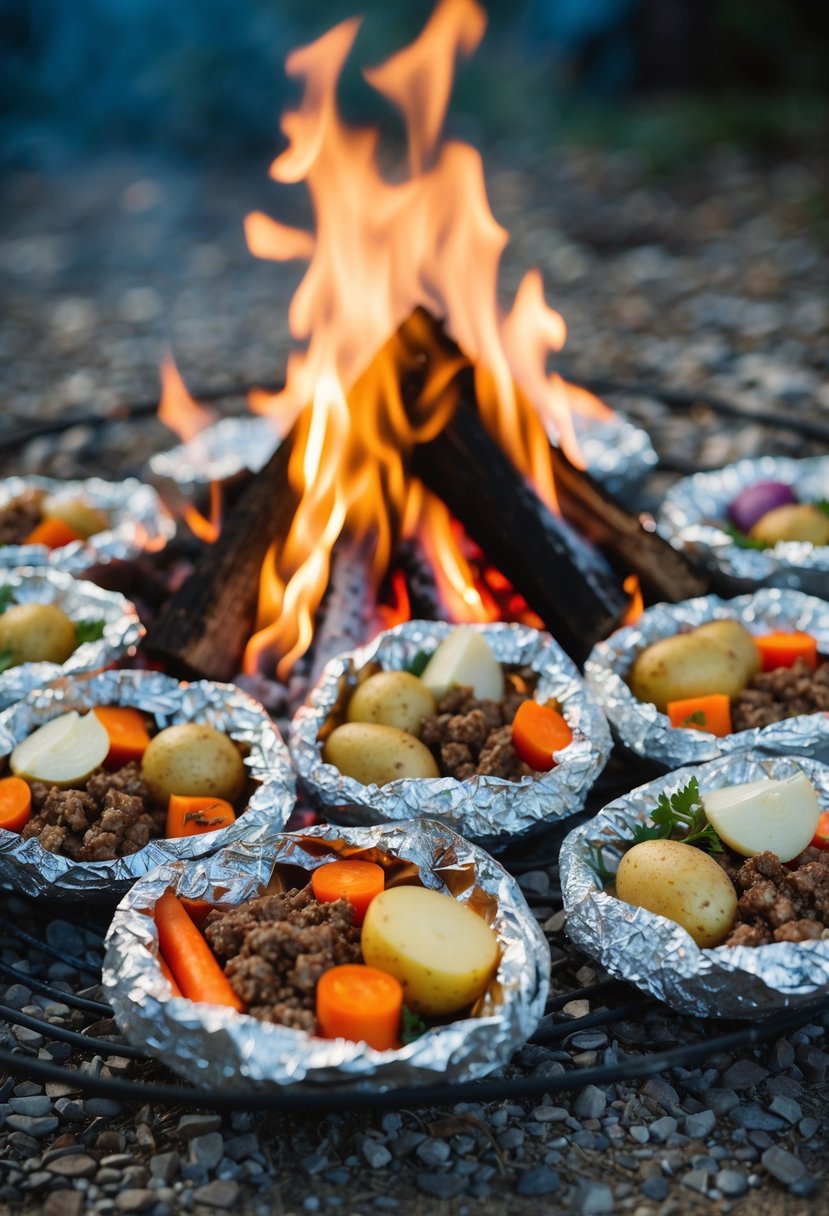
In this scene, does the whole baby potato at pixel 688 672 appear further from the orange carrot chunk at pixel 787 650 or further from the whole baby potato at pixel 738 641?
the orange carrot chunk at pixel 787 650

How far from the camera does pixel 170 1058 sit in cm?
263

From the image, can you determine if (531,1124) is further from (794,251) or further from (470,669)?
(794,251)

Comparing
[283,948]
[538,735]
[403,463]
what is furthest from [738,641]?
[283,948]

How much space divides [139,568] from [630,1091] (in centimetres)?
287

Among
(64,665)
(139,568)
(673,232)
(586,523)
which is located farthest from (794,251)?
(64,665)

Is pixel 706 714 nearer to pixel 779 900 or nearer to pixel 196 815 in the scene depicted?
pixel 779 900

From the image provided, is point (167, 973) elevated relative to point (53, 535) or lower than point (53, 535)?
elevated

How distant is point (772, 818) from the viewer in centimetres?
310

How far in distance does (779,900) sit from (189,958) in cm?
143

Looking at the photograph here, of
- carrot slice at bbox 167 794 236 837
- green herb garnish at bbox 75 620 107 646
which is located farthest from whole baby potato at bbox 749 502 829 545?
green herb garnish at bbox 75 620 107 646

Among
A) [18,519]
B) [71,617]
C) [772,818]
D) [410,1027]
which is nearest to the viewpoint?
[410,1027]

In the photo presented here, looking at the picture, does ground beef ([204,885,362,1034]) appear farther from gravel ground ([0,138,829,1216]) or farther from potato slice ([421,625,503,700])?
potato slice ([421,625,503,700])

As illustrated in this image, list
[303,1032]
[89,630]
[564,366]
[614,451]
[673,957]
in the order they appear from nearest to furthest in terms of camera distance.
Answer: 1. [303,1032]
2. [673,957]
3. [89,630]
4. [614,451]
5. [564,366]

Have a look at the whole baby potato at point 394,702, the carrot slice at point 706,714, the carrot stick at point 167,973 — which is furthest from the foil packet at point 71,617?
the carrot slice at point 706,714
